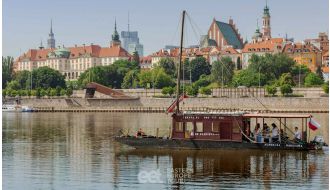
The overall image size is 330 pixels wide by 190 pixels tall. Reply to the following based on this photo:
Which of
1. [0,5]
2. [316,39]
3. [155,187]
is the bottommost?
[155,187]

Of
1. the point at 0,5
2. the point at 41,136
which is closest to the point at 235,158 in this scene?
the point at 0,5

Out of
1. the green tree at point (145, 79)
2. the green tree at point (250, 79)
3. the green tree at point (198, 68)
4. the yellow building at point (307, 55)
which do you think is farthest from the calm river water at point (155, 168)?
the yellow building at point (307, 55)

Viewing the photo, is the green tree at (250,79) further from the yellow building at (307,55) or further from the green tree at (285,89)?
the yellow building at (307,55)

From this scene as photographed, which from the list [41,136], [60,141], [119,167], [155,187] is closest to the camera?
[155,187]

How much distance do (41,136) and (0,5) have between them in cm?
2907

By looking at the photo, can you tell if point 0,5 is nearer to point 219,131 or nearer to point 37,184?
point 37,184

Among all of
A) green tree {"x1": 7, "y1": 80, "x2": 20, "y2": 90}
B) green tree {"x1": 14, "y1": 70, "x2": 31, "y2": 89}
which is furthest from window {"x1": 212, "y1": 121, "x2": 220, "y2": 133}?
green tree {"x1": 14, "y1": 70, "x2": 31, "y2": 89}

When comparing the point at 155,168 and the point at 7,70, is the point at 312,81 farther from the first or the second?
the point at 155,168

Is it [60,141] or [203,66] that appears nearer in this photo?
[60,141]

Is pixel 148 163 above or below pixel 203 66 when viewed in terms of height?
below

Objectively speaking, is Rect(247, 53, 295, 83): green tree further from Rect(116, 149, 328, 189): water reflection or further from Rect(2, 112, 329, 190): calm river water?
Rect(116, 149, 328, 189): water reflection

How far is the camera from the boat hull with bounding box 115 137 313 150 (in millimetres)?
34094

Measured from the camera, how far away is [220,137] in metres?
35.2

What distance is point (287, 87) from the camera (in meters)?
106
